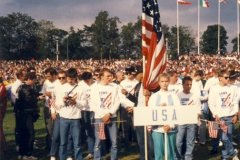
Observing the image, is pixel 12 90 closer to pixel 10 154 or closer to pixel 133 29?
pixel 10 154

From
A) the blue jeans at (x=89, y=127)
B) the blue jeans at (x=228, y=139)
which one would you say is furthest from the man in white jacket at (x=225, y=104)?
the blue jeans at (x=89, y=127)

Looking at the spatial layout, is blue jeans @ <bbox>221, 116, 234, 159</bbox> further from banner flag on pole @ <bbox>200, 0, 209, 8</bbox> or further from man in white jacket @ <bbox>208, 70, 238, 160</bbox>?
banner flag on pole @ <bbox>200, 0, 209, 8</bbox>

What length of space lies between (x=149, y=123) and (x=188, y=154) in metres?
3.04

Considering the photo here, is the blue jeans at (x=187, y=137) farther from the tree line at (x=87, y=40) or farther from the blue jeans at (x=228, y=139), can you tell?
the tree line at (x=87, y=40)

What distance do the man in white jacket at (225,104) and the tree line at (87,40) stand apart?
95.3m

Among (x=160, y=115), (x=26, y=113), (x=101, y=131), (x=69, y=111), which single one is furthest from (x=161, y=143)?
(x=26, y=113)

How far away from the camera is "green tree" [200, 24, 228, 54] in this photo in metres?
122

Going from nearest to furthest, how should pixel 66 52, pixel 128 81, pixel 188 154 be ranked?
pixel 188 154 < pixel 128 81 < pixel 66 52

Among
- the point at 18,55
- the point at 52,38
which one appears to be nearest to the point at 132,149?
the point at 18,55

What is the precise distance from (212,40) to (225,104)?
116 meters

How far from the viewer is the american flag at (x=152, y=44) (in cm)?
927

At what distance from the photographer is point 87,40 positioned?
417 ft

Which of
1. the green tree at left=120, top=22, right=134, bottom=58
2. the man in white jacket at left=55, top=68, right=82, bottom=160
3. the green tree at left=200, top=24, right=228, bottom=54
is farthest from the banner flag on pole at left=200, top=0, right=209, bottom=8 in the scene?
the green tree at left=200, top=24, right=228, bottom=54

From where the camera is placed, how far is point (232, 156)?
11.1m
